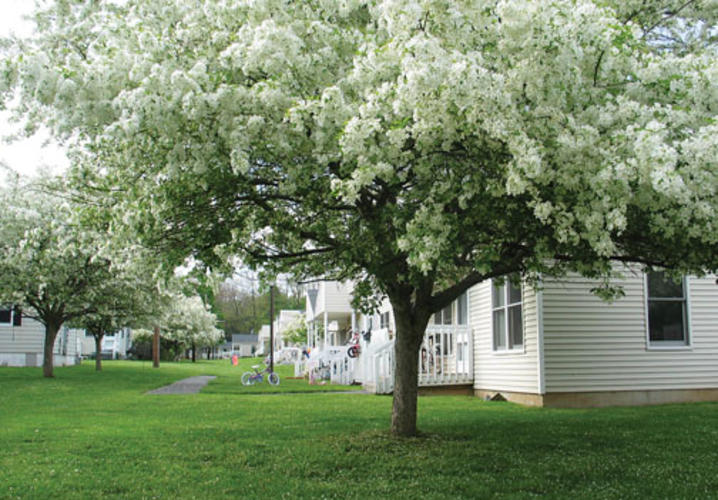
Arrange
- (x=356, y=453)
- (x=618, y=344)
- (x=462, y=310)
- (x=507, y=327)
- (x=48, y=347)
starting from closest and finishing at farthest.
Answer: (x=356, y=453), (x=618, y=344), (x=507, y=327), (x=462, y=310), (x=48, y=347)

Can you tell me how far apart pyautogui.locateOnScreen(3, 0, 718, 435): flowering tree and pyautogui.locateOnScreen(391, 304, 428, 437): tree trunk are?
4.97 feet

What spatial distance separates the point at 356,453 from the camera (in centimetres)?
782

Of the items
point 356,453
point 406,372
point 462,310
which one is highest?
point 462,310

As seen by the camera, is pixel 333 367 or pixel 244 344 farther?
pixel 244 344

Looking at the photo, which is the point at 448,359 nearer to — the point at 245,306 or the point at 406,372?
the point at 406,372

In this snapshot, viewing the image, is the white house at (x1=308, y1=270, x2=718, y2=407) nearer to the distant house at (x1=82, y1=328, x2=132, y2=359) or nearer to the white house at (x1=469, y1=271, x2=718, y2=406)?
the white house at (x1=469, y1=271, x2=718, y2=406)

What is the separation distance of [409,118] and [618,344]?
353 inches

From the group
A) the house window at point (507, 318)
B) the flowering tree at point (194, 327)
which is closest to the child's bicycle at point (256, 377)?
the house window at point (507, 318)

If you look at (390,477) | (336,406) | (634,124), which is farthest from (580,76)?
(336,406)

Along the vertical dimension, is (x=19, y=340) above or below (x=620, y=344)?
below

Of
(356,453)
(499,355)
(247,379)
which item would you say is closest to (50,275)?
(247,379)

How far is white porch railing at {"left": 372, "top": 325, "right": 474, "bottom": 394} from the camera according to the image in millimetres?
15484

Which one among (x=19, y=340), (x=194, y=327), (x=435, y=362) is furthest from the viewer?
(x=194, y=327)

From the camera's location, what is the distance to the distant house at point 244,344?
99.4m
